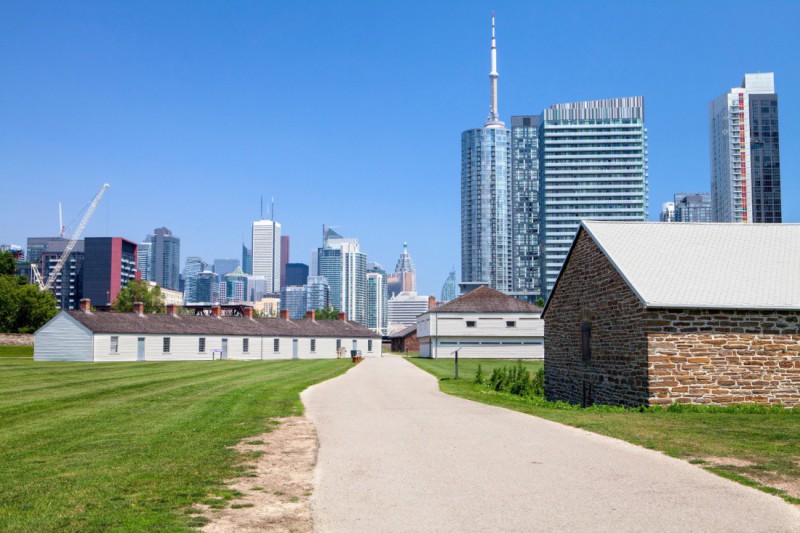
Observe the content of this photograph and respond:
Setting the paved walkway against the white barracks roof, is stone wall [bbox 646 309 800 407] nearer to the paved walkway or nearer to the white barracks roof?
the white barracks roof

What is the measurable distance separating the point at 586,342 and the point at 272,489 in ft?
54.7

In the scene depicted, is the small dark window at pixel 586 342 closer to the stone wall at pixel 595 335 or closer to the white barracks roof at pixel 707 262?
the stone wall at pixel 595 335

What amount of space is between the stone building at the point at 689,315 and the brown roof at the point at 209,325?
→ 48.1 m

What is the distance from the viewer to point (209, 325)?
69.2 metres

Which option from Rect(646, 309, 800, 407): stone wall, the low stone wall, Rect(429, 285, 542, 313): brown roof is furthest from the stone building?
the low stone wall

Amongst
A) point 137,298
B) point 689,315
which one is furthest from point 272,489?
point 137,298

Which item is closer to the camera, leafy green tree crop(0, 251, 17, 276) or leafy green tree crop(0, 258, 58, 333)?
leafy green tree crop(0, 258, 58, 333)

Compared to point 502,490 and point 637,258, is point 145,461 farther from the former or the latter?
point 637,258

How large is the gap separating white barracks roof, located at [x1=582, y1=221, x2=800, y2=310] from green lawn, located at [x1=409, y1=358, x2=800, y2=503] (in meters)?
3.12

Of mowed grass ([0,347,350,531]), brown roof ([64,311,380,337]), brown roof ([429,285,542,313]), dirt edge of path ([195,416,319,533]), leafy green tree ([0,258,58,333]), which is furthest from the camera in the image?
leafy green tree ([0,258,58,333])

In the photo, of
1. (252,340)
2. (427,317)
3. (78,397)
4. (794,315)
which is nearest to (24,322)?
(252,340)

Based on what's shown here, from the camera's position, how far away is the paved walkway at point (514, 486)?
748 cm

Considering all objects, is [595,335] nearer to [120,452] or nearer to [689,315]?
[689,315]

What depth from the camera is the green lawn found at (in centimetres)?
1004
